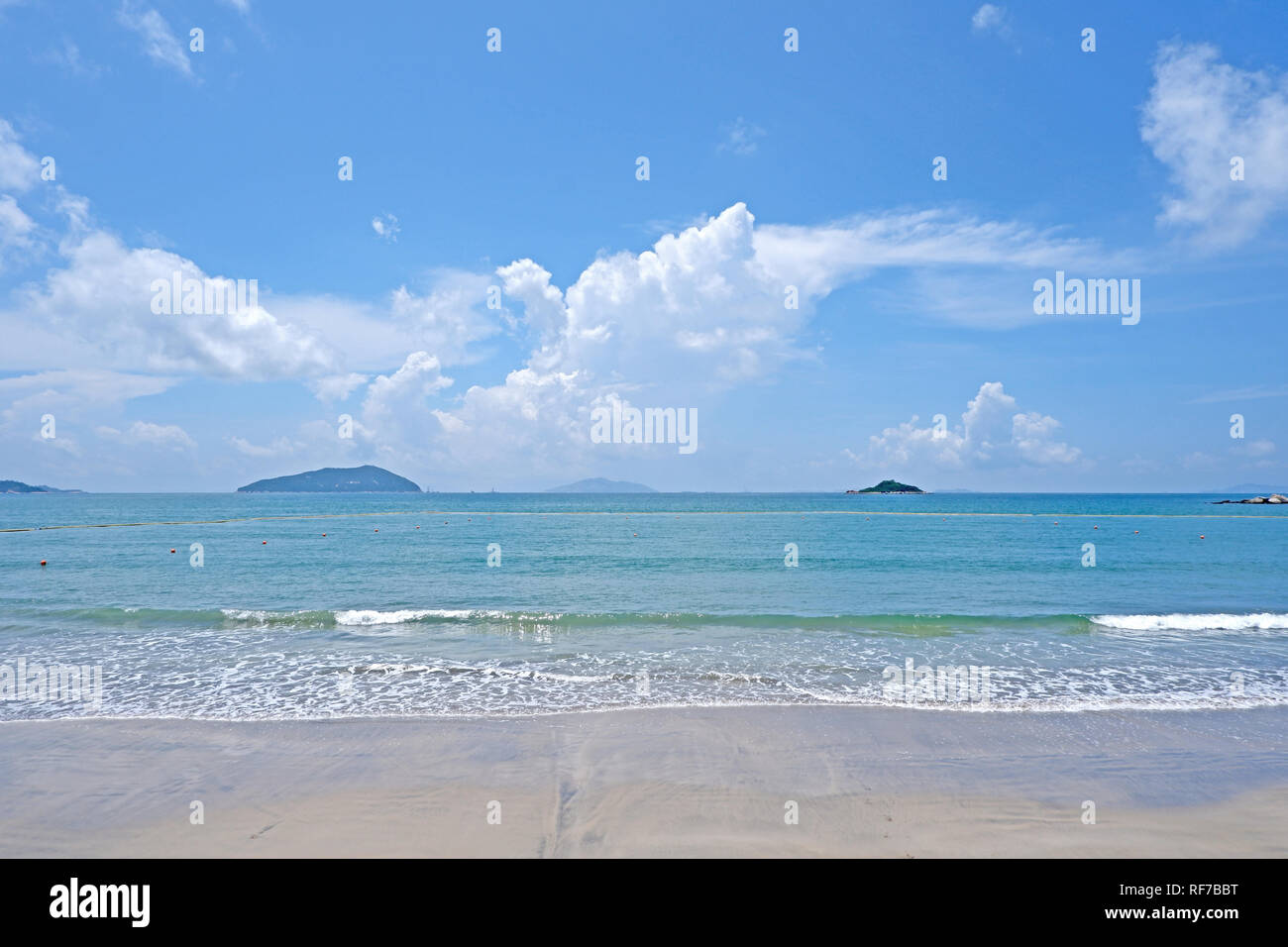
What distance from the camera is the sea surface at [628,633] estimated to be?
1159cm

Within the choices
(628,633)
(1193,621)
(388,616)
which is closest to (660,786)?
(628,633)

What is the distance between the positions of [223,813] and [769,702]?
7.95m

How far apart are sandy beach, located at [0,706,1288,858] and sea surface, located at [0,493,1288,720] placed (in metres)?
1.09

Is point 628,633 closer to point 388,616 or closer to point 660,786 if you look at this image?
point 388,616

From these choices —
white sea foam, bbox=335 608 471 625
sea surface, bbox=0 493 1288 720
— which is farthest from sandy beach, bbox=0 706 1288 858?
white sea foam, bbox=335 608 471 625

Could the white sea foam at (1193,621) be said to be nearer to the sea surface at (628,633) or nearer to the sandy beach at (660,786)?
the sea surface at (628,633)

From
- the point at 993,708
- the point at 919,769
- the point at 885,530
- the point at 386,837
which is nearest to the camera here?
the point at 386,837

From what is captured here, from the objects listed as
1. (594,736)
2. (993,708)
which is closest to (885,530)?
(993,708)

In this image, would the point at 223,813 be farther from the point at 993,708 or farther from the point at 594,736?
the point at 993,708

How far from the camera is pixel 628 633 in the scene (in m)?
17.0

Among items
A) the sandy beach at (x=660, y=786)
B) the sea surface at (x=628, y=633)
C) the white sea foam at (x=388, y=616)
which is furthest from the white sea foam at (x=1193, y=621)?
the white sea foam at (x=388, y=616)

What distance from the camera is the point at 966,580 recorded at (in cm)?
2709
